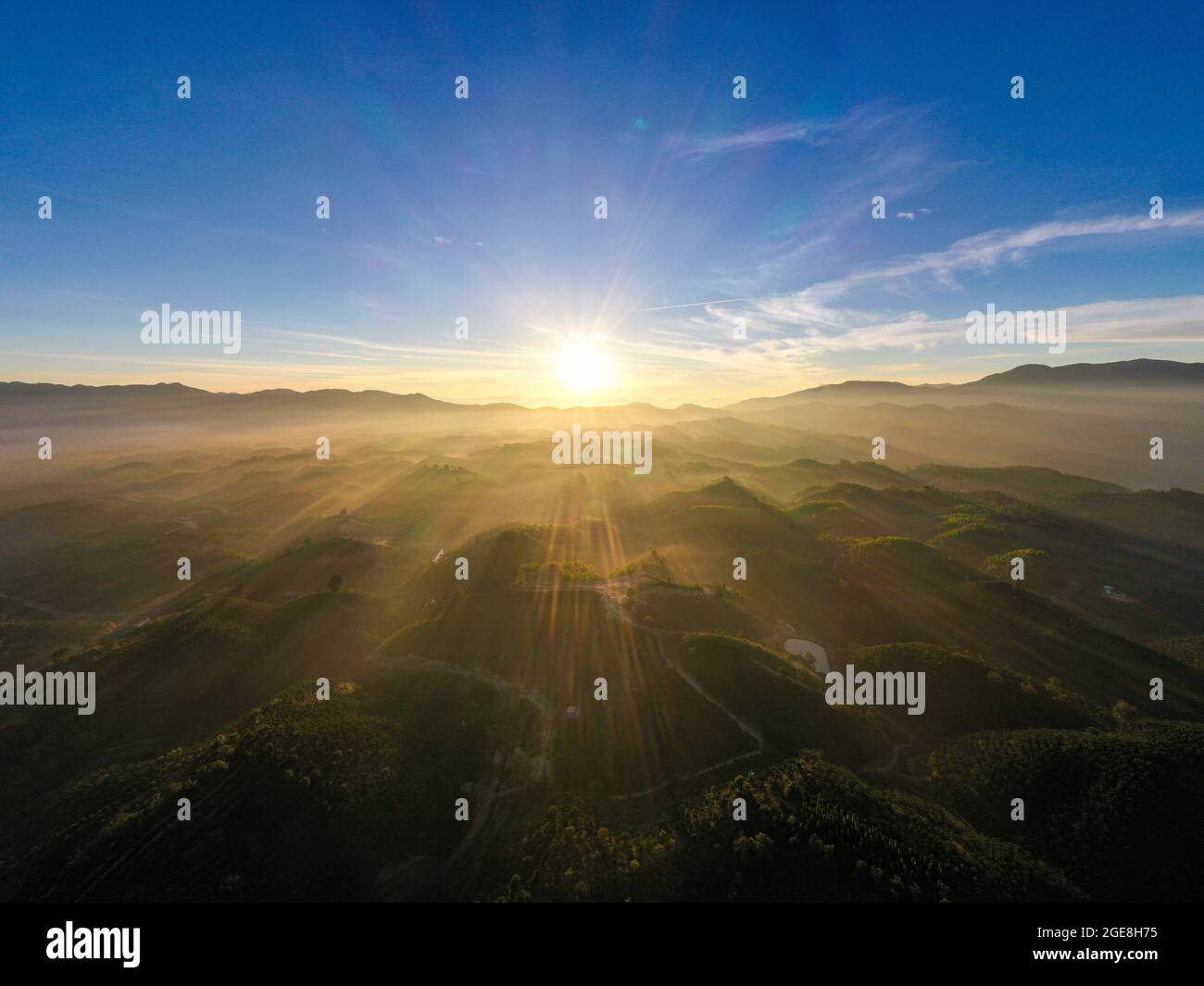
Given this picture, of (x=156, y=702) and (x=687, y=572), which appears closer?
(x=156, y=702)

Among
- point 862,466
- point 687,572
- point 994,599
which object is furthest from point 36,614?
point 862,466

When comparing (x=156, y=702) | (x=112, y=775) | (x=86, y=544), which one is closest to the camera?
(x=112, y=775)

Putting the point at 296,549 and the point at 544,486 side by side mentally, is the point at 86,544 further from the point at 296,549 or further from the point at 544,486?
the point at 544,486

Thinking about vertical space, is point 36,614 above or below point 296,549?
below

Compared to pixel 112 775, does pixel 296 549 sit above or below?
above

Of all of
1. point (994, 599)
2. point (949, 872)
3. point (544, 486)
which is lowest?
point (949, 872)

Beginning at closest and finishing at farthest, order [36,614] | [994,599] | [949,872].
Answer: [949,872], [994,599], [36,614]

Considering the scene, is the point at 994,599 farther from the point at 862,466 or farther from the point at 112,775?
the point at 862,466

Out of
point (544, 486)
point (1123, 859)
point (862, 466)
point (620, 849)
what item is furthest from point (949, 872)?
point (862, 466)

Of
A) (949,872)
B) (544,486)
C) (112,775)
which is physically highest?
(544,486)
